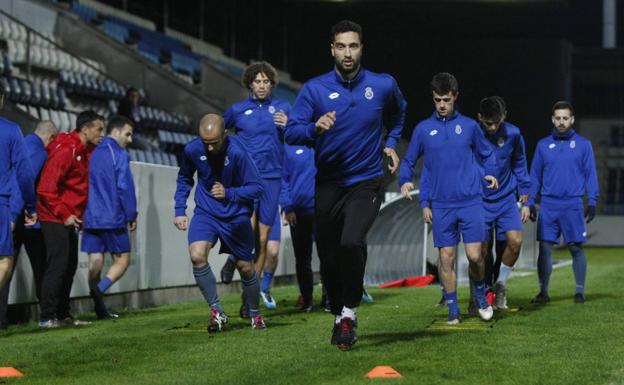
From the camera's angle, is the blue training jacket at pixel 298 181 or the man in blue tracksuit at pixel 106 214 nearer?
the man in blue tracksuit at pixel 106 214

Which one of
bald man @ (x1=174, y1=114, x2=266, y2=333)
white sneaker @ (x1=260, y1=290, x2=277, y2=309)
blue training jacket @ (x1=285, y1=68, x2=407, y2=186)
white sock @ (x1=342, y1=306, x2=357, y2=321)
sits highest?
blue training jacket @ (x1=285, y1=68, x2=407, y2=186)

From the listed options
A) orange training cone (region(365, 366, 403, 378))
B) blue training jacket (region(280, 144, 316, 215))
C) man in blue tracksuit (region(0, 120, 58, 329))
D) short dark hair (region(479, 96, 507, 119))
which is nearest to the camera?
orange training cone (region(365, 366, 403, 378))

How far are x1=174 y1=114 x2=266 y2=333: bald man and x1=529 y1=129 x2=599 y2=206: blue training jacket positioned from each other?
4.35m

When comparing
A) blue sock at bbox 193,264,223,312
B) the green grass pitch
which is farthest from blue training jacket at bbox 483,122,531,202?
blue sock at bbox 193,264,223,312

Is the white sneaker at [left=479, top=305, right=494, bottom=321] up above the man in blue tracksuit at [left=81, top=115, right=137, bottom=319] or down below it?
below

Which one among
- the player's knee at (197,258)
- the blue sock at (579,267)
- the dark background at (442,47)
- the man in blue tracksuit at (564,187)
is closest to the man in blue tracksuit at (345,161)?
the player's knee at (197,258)

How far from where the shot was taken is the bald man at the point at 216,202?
1070 centimetres

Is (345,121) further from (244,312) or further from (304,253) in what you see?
(304,253)

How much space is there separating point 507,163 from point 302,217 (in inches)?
85.2

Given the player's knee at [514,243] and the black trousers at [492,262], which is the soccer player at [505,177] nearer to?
the player's knee at [514,243]

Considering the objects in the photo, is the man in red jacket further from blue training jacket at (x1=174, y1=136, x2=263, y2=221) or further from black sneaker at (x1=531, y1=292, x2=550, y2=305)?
black sneaker at (x1=531, y1=292, x2=550, y2=305)

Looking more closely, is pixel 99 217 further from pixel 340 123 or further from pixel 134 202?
pixel 340 123

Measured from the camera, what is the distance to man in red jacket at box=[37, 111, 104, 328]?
38.8ft

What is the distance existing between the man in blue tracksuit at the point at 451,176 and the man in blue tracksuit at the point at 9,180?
120 inches
